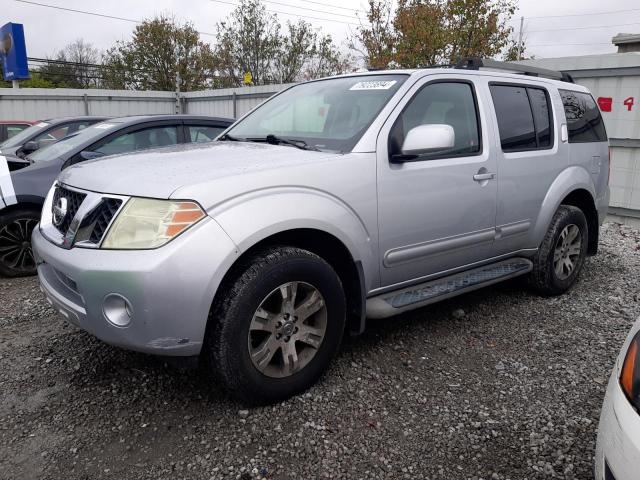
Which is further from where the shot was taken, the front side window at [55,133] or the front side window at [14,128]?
the front side window at [14,128]

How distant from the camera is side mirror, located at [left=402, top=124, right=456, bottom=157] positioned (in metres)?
2.94

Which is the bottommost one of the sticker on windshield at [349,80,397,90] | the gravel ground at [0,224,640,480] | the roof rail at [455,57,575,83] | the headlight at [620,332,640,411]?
the gravel ground at [0,224,640,480]

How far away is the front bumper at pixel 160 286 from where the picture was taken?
2174mm

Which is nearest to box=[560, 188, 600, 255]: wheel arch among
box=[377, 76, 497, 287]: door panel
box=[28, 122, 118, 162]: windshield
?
box=[377, 76, 497, 287]: door panel

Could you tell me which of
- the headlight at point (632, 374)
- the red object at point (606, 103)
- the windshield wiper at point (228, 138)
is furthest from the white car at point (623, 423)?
the red object at point (606, 103)

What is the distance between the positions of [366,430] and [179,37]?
29.6 meters

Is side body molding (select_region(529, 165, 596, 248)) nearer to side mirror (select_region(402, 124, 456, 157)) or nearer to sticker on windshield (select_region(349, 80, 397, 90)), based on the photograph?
side mirror (select_region(402, 124, 456, 157))

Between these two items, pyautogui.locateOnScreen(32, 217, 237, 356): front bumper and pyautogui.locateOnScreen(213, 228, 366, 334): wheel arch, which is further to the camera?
pyautogui.locateOnScreen(213, 228, 366, 334): wheel arch

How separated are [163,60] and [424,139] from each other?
94.8 ft

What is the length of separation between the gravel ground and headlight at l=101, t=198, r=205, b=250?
946mm

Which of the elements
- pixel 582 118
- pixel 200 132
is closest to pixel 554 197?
pixel 582 118

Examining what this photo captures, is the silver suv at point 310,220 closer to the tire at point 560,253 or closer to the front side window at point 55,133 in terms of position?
the tire at point 560,253

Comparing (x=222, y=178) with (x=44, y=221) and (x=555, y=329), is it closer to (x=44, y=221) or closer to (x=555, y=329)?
(x=44, y=221)

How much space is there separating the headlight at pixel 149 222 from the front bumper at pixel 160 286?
0.13 ft
